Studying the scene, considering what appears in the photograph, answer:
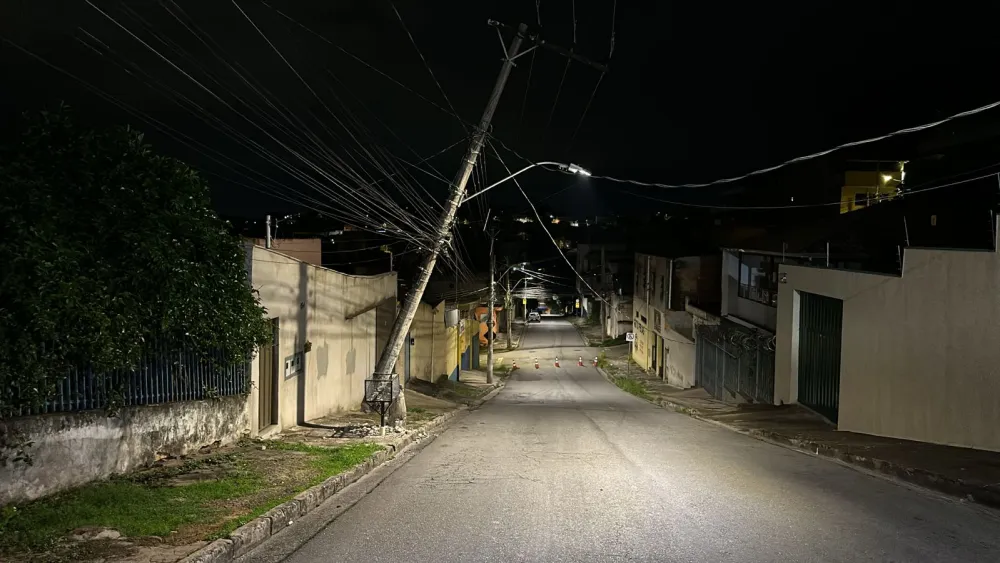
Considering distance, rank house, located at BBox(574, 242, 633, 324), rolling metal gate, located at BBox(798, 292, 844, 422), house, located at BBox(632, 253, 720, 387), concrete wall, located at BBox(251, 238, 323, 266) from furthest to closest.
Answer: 1. house, located at BBox(574, 242, 633, 324)
2. house, located at BBox(632, 253, 720, 387)
3. concrete wall, located at BBox(251, 238, 323, 266)
4. rolling metal gate, located at BBox(798, 292, 844, 422)

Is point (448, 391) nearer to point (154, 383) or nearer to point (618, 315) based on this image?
point (154, 383)

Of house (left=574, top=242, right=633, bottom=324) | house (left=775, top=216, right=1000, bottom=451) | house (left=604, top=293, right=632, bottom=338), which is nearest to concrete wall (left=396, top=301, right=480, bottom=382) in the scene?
house (left=775, top=216, right=1000, bottom=451)

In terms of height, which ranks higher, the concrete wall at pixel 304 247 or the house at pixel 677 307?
the concrete wall at pixel 304 247

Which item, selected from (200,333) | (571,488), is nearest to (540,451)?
(571,488)

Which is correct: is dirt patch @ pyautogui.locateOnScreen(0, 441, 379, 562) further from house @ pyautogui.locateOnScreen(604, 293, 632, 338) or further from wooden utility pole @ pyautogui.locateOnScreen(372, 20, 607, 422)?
house @ pyautogui.locateOnScreen(604, 293, 632, 338)

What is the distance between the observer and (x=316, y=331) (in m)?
14.5

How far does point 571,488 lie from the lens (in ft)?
26.0

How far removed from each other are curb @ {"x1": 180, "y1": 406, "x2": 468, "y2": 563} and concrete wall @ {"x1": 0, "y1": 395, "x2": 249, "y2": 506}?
1941 mm

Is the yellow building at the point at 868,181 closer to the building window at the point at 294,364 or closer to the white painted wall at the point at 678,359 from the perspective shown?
the white painted wall at the point at 678,359

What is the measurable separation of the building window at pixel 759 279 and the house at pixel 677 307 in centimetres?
594

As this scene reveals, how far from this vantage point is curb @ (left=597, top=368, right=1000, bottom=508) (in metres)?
7.73

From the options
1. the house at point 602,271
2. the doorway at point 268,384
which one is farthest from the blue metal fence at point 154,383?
the house at point 602,271

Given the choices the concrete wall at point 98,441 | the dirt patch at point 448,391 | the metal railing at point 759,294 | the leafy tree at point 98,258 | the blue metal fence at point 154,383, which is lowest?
the dirt patch at point 448,391

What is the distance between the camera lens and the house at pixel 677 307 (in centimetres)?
3391
